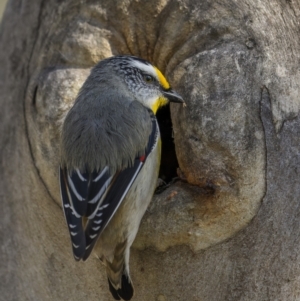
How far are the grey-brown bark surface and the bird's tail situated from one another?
20 centimetres

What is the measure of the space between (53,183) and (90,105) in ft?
1.95

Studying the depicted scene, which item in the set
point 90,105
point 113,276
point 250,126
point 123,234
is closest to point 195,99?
point 250,126

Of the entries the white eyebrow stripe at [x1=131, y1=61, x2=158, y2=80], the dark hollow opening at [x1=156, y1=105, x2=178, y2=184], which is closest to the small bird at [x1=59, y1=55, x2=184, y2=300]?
the white eyebrow stripe at [x1=131, y1=61, x2=158, y2=80]

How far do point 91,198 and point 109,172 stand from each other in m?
0.20

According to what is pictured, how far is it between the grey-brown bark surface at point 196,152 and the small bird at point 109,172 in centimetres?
17

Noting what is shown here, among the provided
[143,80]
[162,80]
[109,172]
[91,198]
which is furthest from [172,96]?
[91,198]

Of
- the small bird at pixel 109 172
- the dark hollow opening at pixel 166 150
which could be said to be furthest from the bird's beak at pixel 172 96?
the dark hollow opening at pixel 166 150

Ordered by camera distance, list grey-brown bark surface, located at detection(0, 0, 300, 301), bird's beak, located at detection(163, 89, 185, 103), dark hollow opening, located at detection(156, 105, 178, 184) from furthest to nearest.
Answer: dark hollow opening, located at detection(156, 105, 178, 184)
bird's beak, located at detection(163, 89, 185, 103)
grey-brown bark surface, located at detection(0, 0, 300, 301)

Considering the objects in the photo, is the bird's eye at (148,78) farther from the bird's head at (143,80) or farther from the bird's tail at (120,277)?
the bird's tail at (120,277)

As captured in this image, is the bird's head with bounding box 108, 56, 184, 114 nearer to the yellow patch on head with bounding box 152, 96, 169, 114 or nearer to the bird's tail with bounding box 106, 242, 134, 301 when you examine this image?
the yellow patch on head with bounding box 152, 96, 169, 114

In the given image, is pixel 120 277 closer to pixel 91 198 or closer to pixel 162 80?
pixel 91 198

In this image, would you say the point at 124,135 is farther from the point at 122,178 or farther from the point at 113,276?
the point at 113,276

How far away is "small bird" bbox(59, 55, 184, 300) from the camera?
3520mm

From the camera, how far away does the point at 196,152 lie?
3.74 meters
